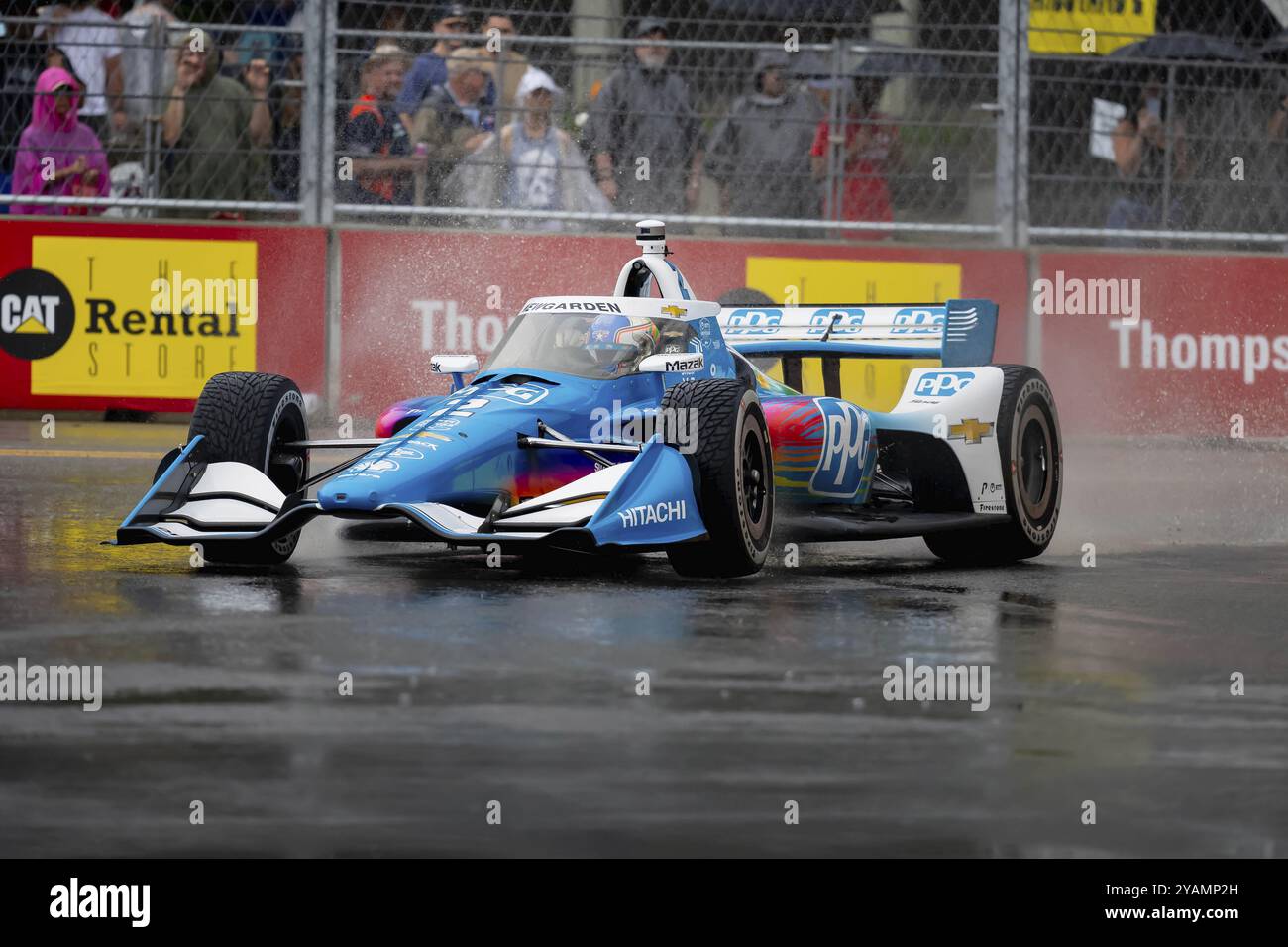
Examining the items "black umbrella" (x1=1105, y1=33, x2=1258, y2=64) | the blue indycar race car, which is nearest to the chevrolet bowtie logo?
the blue indycar race car

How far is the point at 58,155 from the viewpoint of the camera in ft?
53.4

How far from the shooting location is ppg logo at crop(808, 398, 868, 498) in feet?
33.0

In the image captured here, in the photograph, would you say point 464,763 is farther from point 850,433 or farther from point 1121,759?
point 850,433

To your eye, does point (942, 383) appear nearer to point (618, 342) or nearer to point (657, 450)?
point (618, 342)

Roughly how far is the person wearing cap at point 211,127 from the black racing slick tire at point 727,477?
778cm

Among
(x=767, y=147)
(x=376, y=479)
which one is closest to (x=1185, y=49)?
(x=767, y=147)

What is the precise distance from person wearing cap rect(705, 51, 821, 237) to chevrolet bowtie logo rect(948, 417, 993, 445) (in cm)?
651

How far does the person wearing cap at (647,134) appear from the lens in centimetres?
1641

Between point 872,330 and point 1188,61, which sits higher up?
point 1188,61

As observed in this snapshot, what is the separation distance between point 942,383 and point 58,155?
8.14 metres

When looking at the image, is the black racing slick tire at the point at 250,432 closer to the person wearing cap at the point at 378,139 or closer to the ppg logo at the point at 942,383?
Result: the ppg logo at the point at 942,383

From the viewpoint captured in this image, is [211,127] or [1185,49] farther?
[1185,49]

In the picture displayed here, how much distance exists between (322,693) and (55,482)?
6.61 meters

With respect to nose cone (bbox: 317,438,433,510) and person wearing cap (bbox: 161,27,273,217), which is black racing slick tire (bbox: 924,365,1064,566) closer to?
nose cone (bbox: 317,438,433,510)
